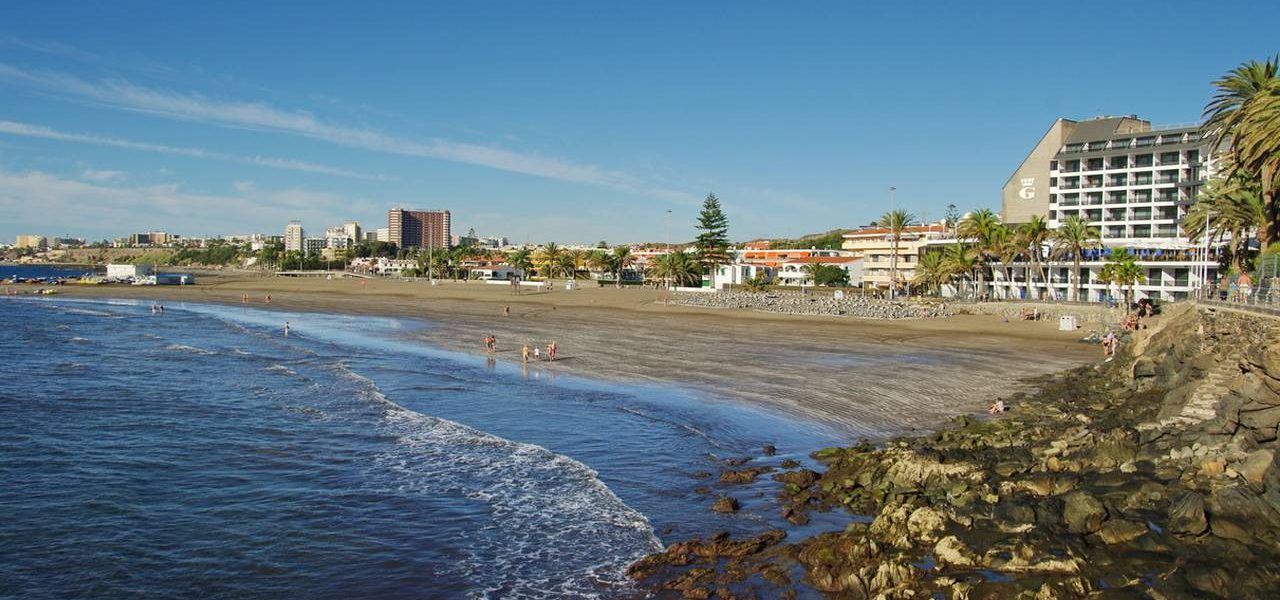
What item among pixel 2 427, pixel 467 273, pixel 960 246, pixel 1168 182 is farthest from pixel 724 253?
pixel 2 427

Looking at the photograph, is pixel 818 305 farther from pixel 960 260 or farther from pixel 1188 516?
pixel 1188 516

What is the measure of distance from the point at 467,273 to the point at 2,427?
5145 inches

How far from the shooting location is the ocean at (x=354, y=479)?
45.4ft

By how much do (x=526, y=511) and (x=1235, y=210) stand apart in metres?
40.6

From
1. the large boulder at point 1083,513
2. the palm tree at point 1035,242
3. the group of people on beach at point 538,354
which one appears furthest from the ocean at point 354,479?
the palm tree at point 1035,242

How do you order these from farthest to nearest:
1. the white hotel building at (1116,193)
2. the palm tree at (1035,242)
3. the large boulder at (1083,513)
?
the palm tree at (1035,242)
the white hotel building at (1116,193)
the large boulder at (1083,513)

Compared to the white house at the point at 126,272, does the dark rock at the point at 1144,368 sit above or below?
below

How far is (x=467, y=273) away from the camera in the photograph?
154 m

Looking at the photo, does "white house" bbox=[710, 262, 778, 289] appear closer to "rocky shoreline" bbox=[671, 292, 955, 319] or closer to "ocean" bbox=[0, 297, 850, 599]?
"rocky shoreline" bbox=[671, 292, 955, 319]

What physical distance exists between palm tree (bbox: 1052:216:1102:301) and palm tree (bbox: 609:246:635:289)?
2149 inches

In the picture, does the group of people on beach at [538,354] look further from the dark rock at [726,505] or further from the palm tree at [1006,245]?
the palm tree at [1006,245]

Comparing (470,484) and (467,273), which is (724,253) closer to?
(467,273)

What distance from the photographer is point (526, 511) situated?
55.6ft

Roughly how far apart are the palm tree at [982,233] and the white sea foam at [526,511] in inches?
2509
